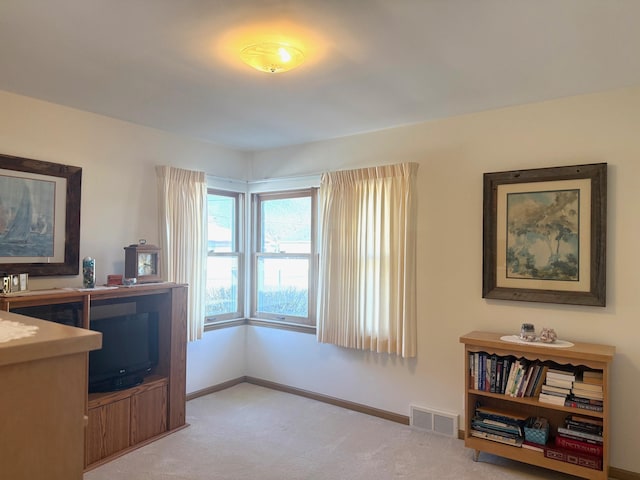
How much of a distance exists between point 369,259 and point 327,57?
1.89 meters

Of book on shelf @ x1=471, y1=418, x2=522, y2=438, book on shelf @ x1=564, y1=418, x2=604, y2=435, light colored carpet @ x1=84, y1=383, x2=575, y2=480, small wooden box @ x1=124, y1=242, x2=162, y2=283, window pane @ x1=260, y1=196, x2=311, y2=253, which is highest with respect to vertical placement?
window pane @ x1=260, y1=196, x2=311, y2=253

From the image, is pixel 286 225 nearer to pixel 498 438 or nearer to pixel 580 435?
pixel 498 438

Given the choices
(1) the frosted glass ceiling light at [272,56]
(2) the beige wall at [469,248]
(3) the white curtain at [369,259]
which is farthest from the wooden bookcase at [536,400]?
(1) the frosted glass ceiling light at [272,56]

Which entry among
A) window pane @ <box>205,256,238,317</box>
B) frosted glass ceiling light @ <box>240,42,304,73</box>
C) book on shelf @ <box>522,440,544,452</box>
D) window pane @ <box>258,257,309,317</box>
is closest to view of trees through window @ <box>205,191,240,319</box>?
window pane @ <box>205,256,238,317</box>

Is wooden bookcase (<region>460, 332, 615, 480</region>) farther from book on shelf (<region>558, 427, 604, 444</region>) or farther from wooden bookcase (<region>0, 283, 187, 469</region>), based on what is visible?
wooden bookcase (<region>0, 283, 187, 469</region>)

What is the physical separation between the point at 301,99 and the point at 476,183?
1448 mm

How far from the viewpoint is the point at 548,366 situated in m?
2.86

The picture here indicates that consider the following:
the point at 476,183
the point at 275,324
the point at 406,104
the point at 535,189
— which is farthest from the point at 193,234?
the point at 535,189

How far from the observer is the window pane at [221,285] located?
4.48 m

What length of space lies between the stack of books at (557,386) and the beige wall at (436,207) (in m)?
0.34

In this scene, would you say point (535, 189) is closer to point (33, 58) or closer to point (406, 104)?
point (406, 104)

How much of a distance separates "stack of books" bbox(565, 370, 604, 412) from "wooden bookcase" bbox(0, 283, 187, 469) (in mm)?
2773

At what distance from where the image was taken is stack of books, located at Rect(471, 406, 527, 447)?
9.52 feet

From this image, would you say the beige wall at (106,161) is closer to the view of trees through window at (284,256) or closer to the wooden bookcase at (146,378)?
the wooden bookcase at (146,378)
